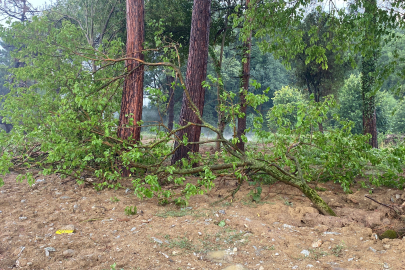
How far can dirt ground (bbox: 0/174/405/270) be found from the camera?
3.08m

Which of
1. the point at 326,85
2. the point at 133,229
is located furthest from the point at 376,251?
the point at 326,85

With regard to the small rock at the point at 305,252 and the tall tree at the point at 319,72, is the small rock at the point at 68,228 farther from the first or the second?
the tall tree at the point at 319,72

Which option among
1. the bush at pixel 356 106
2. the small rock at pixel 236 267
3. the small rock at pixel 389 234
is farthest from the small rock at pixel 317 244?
the bush at pixel 356 106

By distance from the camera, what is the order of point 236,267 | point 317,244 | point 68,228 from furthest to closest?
1. point 68,228
2. point 317,244
3. point 236,267

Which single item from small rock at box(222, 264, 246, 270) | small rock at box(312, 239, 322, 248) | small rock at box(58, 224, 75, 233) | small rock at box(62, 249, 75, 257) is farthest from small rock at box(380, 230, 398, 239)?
small rock at box(58, 224, 75, 233)

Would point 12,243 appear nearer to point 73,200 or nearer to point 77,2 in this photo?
point 73,200

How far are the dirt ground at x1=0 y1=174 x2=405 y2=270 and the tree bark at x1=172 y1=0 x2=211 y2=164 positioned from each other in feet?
7.32

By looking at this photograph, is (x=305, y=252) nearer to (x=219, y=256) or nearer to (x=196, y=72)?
(x=219, y=256)

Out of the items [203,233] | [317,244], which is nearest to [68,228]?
[203,233]

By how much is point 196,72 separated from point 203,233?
15.3 ft

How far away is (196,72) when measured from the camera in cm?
754

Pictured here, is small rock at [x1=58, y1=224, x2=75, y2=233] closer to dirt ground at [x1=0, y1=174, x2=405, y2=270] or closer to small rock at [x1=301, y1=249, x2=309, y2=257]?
dirt ground at [x1=0, y1=174, x2=405, y2=270]

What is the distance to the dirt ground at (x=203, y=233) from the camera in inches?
121

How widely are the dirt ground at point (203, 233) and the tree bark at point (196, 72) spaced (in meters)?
2.23
